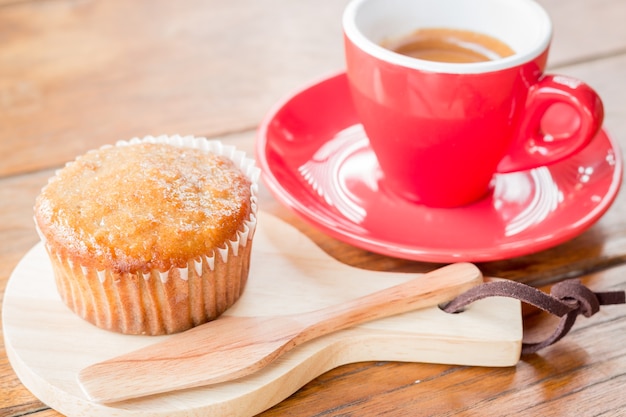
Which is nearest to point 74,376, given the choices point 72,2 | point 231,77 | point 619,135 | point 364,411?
point 364,411

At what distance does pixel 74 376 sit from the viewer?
782 mm

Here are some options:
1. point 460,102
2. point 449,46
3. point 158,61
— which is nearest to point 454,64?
point 460,102

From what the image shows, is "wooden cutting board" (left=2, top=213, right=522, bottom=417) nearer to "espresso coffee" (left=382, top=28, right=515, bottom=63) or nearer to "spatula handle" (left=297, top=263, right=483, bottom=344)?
"spatula handle" (left=297, top=263, right=483, bottom=344)

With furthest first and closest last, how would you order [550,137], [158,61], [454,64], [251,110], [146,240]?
1. [158,61]
2. [251,110]
3. [550,137]
4. [454,64]
5. [146,240]

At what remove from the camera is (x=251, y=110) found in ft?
4.25

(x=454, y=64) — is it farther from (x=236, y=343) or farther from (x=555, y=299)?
(x=236, y=343)

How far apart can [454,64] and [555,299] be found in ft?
0.99

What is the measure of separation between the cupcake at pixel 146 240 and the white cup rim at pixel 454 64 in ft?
0.80

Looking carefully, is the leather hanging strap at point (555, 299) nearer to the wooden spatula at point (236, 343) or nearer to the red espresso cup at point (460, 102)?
the wooden spatula at point (236, 343)

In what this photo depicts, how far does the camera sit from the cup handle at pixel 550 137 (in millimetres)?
977

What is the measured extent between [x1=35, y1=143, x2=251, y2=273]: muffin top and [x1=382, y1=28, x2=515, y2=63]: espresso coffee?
354 mm

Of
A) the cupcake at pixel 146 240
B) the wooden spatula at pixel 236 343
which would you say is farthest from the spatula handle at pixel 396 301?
the cupcake at pixel 146 240

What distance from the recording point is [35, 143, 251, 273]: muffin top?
81cm

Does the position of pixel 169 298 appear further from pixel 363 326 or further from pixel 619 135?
pixel 619 135
